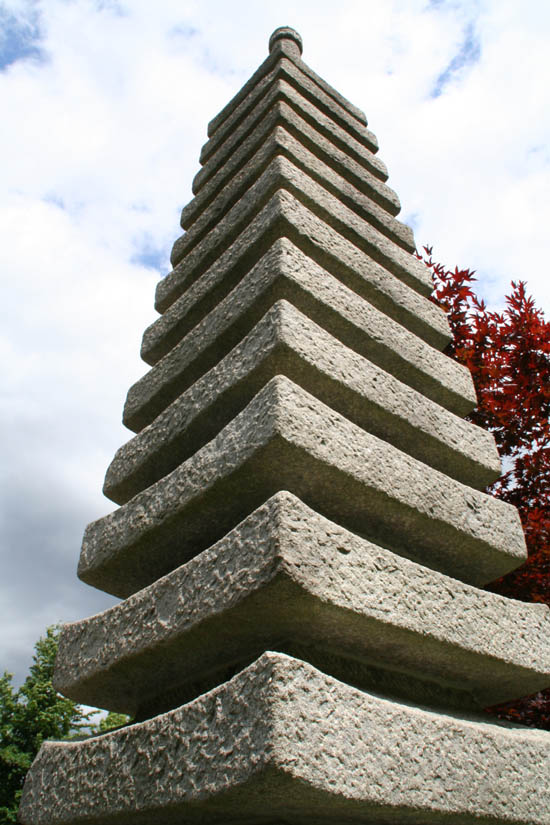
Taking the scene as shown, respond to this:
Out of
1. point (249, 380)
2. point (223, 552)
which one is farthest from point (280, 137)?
point (223, 552)

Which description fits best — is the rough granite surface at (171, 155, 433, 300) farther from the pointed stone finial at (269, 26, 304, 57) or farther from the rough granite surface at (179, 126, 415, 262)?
the pointed stone finial at (269, 26, 304, 57)

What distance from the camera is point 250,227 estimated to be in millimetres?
2816

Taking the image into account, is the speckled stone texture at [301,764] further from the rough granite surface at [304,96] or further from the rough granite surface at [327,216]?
the rough granite surface at [304,96]

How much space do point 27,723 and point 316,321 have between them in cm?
2008

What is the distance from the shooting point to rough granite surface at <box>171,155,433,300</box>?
2.94 metres

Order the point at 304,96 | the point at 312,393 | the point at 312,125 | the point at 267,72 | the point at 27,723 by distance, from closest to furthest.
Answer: the point at 312,393, the point at 312,125, the point at 304,96, the point at 267,72, the point at 27,723

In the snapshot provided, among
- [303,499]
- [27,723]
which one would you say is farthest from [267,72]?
[27,723]

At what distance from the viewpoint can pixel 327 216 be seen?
309 centimetres

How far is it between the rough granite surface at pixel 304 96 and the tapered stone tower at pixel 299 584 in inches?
62.5

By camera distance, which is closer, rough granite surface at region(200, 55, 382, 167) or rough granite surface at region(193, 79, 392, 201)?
rough granite surface at region(193, 79, 392, 201)

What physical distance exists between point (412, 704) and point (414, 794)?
305mm

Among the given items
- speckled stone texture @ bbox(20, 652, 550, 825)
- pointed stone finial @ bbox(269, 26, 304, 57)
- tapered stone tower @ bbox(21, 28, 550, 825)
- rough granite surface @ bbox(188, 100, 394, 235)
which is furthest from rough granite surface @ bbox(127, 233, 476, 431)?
pointed stone finial @ bbox(269, 26, 304, 57)

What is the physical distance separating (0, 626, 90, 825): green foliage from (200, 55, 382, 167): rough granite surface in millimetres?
18068

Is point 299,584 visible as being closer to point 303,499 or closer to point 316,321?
point 303,499
